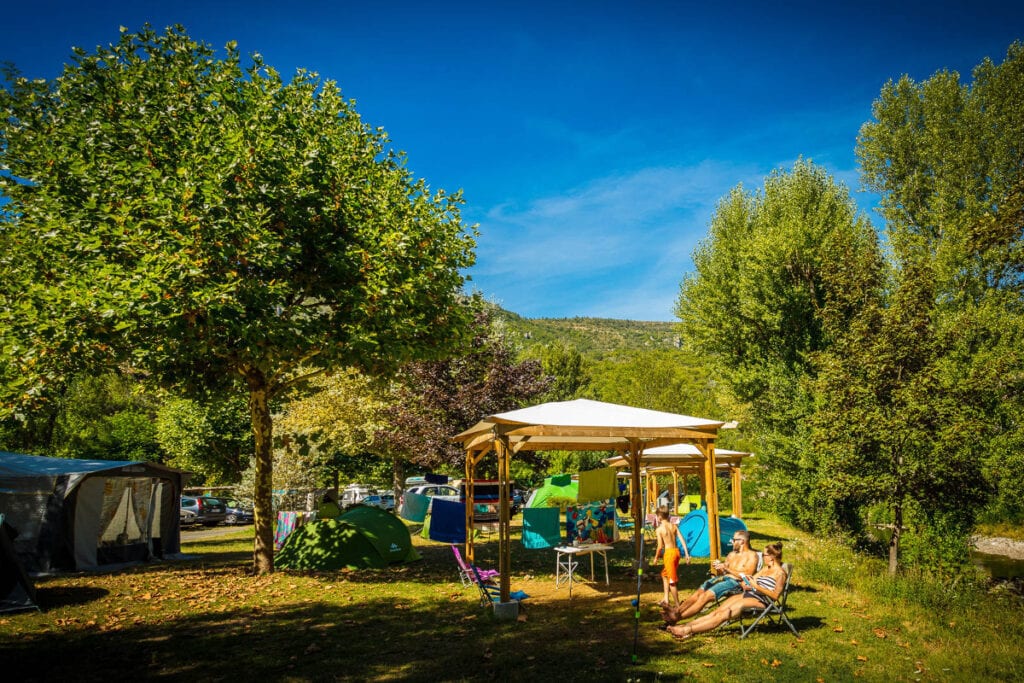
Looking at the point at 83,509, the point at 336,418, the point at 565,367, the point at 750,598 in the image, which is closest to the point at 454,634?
the point at 750,598

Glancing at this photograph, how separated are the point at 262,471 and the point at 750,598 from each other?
934cm

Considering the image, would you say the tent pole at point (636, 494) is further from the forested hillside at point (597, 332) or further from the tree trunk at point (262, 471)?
the forested hillside at point (597, 332)

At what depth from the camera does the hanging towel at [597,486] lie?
50.4 feet

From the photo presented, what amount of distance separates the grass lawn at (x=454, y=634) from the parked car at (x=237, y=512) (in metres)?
16.4

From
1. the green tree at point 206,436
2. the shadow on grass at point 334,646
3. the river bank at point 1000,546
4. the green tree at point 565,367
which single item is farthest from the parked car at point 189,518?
→ the river bank at point 1000,546

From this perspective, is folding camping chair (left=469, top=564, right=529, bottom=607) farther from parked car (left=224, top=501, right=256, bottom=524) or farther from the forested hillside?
the forested hillside

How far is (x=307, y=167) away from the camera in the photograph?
10578 millimetres

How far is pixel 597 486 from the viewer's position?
15.5m

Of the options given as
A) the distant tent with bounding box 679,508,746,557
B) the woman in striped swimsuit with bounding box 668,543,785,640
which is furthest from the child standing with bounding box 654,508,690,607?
the distant tent with bounding box 679,508,746,557

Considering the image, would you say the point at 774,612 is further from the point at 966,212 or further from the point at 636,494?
the point at 966,212

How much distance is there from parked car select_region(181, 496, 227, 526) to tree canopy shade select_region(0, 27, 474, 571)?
16180 millimetres

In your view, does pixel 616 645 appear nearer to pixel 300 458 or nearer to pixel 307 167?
pixel 307 167

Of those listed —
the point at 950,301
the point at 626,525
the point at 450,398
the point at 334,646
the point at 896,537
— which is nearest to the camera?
the point at 334,646

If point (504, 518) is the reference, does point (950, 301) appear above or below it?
above
